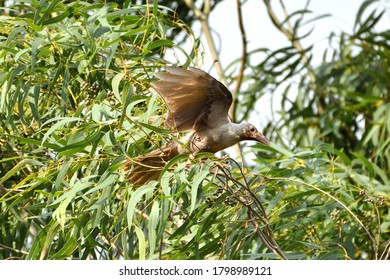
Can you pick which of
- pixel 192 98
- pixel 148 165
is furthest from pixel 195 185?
pixel 192 98

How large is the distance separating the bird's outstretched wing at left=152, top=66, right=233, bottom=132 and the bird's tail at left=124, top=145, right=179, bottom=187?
0.09 metres

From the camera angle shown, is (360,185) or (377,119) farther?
(377,119)

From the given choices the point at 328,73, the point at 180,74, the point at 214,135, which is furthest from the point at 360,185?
the point at 328,73

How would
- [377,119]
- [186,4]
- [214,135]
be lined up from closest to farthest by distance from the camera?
[214,135]
[377,119]
[186,4]

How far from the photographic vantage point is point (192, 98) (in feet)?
8.93

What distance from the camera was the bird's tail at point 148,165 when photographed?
2.51 metres

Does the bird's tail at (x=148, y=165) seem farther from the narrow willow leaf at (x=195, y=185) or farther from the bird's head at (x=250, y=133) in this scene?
the bird's head at (x=250, y=133)

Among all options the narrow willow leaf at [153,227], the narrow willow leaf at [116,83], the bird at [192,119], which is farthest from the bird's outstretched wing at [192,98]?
the narrow willow leaf at [153,227]

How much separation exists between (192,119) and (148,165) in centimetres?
27

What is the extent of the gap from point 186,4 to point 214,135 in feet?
8.15

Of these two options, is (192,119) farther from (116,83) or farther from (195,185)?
(195,185)

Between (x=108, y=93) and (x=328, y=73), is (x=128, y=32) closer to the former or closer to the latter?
(x=108, y=93)

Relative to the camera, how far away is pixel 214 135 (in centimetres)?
282

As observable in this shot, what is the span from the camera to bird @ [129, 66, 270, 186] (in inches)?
101
